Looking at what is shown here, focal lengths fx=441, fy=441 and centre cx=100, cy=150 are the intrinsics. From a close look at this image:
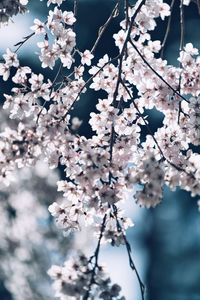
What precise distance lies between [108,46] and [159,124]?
6.90ft

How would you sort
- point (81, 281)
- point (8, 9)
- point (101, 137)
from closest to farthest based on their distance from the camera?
point (81, 281), point (8, 9), point (101, 137)

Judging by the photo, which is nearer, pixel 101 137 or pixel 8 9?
pixel 8 9

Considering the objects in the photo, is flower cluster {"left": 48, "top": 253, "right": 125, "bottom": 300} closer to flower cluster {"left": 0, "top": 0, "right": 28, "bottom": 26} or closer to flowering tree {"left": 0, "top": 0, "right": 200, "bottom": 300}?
flowering tree {"left": 0, "top": 0, "right": 200, "bottom": 300}

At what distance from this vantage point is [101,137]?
3.04 m

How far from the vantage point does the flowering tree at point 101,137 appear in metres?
2.54

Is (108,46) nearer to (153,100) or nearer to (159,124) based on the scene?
(159,124)

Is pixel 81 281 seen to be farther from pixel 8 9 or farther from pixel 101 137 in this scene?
pixel 8 9

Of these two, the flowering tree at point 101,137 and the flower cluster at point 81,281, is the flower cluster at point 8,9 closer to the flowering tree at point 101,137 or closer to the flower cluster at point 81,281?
the flowering tree at point 101,137

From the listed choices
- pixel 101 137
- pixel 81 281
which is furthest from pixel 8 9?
pixel 81 281

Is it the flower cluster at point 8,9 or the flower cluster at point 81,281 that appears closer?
the flower cluster at point 81,281

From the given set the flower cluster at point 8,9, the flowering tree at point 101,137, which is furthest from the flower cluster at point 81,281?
the flower cluster at point 8,9

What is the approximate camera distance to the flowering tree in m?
2.54

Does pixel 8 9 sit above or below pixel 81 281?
above

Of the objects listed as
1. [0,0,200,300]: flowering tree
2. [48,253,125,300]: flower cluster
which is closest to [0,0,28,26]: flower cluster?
[0,0,200,300]: flowering tree
